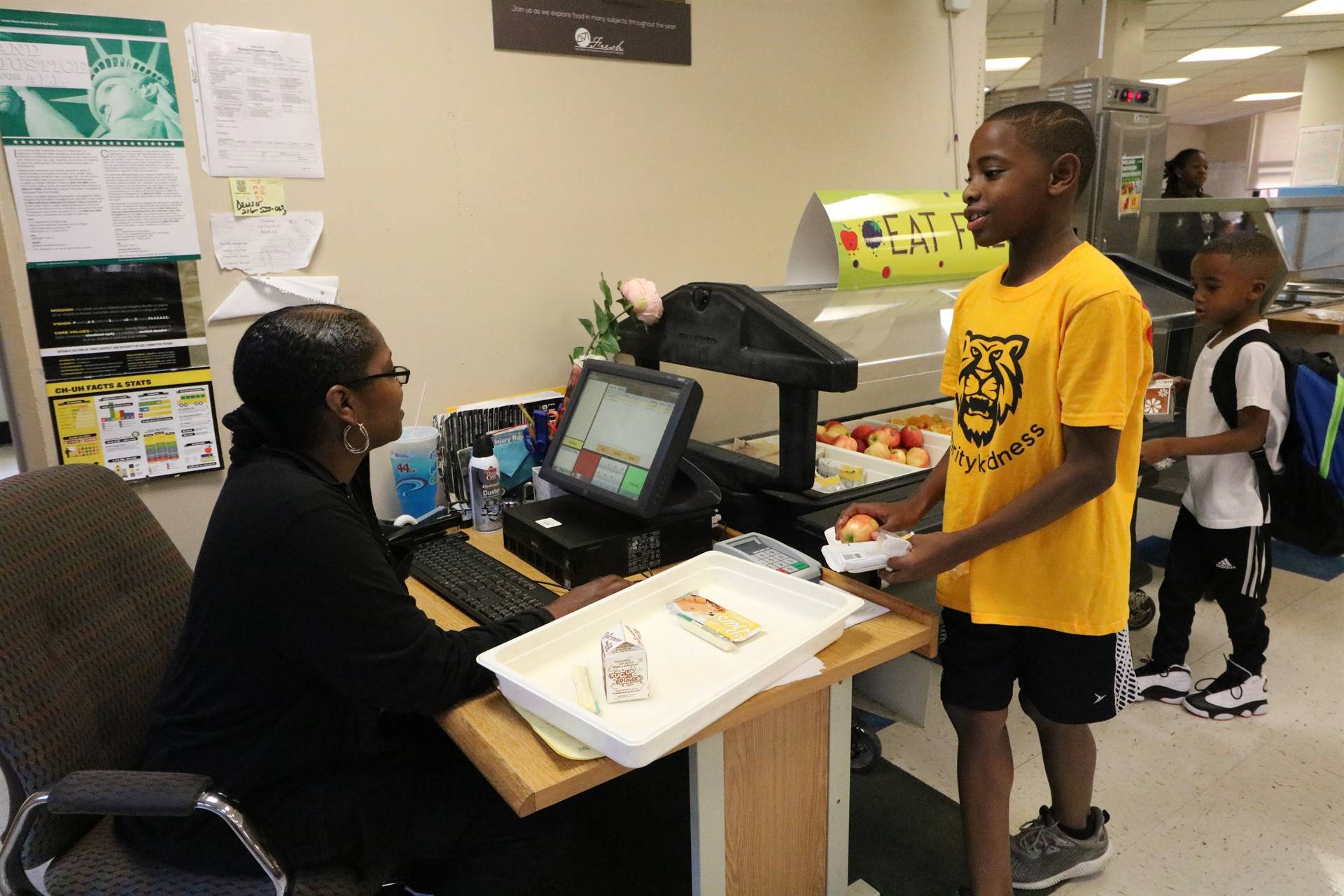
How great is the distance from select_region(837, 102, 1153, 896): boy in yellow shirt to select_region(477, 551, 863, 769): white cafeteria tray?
20cm

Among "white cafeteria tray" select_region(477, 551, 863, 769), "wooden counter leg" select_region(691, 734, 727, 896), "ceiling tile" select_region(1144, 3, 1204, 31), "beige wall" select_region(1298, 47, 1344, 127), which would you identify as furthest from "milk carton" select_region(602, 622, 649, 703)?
"beige wall" select_region(1298, 47, 1344, 127)

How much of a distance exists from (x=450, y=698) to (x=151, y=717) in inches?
17.3

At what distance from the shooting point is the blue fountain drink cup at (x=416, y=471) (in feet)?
6.56

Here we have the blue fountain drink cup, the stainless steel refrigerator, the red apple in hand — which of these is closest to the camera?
the red apple in hand

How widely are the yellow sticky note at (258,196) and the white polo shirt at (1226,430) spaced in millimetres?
2408

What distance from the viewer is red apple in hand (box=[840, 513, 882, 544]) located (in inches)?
57.3

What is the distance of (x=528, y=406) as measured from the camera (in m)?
2.21

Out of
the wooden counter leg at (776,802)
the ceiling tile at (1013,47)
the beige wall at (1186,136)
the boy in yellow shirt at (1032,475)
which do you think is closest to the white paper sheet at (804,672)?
the wooden counter leg at (776,802)

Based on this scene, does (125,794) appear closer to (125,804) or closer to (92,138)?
(125,804)

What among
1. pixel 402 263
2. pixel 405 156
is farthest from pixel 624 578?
A: pixel 405 156

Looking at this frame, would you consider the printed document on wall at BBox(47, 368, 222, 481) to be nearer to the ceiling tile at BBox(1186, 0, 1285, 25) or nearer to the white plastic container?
the white plastic container

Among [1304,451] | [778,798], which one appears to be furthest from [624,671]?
[1304,451]

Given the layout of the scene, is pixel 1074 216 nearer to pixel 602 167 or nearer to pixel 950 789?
pixel 602 167

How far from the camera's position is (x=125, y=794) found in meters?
1.04
